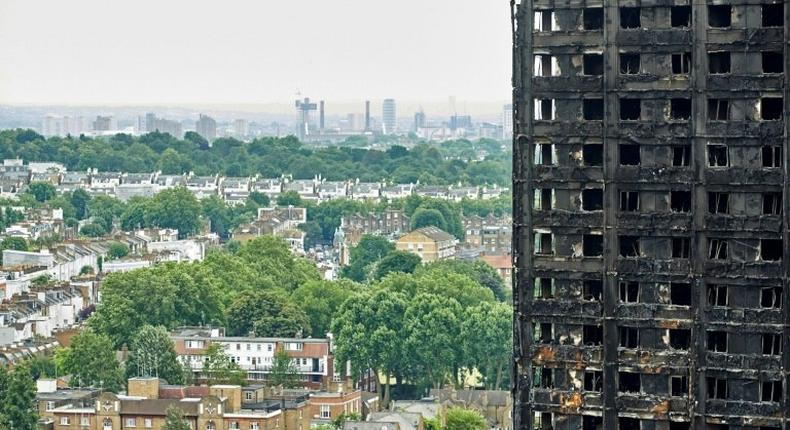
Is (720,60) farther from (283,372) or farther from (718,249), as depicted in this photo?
(283,372)

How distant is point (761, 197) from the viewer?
49.2 m

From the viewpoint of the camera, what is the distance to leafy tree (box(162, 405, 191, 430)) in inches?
4141

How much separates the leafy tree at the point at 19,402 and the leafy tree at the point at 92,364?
8166 millimetres

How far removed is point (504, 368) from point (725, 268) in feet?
269

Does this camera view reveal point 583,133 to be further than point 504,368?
No

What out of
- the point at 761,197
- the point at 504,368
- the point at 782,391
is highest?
the point at 761,197

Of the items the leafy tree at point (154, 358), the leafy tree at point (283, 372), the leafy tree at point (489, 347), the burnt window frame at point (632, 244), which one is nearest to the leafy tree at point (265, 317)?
the leafy tree at point (283, 372)

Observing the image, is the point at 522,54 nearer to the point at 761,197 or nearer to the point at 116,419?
the point at 761,197

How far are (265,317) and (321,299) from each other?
9.16 m

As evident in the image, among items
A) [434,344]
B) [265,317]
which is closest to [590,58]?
[434,344]

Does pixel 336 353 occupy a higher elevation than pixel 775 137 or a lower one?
lower

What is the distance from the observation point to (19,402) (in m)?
110

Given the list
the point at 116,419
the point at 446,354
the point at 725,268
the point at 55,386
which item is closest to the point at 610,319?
the point at 725,268

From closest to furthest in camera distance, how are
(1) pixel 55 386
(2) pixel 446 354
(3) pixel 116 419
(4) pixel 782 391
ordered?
(4) pixel 782 391
(3) pixel 116 419
(1) pixel 55 386
(2) pixel 446 354
